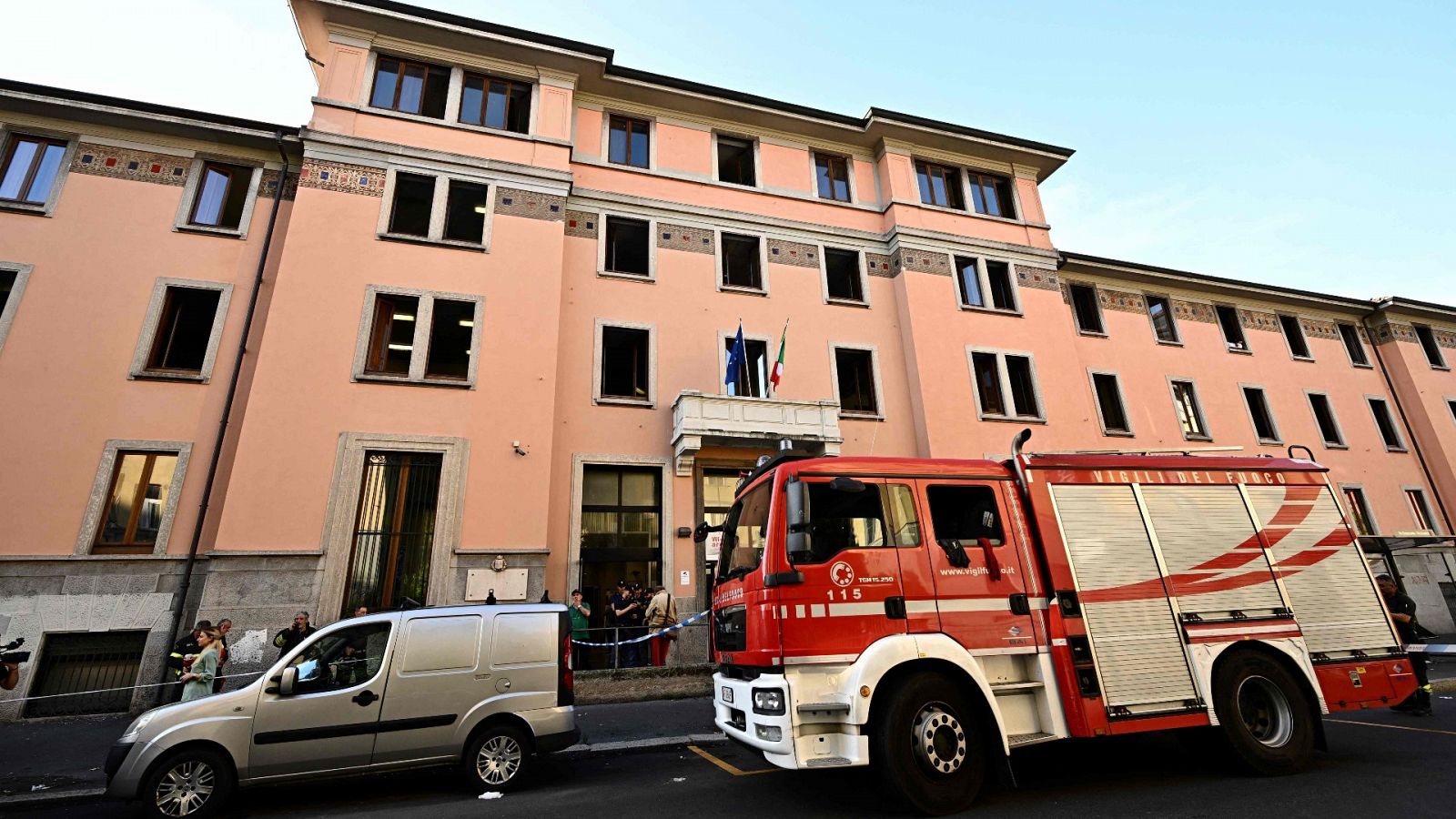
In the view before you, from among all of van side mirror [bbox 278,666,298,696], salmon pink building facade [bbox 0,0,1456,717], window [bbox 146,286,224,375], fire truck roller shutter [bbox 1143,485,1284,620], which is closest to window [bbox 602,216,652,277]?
salmon pink building facade [bbox 0,0,1456,717]

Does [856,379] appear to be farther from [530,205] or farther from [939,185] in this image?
[530,205]

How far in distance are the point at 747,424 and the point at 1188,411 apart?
1747cm

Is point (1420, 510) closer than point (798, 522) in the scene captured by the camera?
No

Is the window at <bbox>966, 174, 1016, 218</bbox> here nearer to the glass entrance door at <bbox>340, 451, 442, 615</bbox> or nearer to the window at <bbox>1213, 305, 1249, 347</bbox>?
the window at <bbox>1213, 305, 1249, 347</bbox>

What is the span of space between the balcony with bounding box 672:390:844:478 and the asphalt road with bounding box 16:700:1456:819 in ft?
26.7

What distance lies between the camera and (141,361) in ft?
43.9

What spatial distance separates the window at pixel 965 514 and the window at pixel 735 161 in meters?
15.4

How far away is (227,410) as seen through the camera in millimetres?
13461

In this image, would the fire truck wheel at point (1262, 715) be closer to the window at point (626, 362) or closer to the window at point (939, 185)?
the window at point (626, 362)

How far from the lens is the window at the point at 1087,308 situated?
73.5 feet

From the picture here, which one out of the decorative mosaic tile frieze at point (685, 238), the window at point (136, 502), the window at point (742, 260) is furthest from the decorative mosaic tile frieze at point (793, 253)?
the window at point (136, 502)

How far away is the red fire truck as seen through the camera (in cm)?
549

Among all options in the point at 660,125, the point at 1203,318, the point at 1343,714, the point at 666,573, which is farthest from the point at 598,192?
the point at 1203,318

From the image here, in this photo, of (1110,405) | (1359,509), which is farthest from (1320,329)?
(1110,405)
